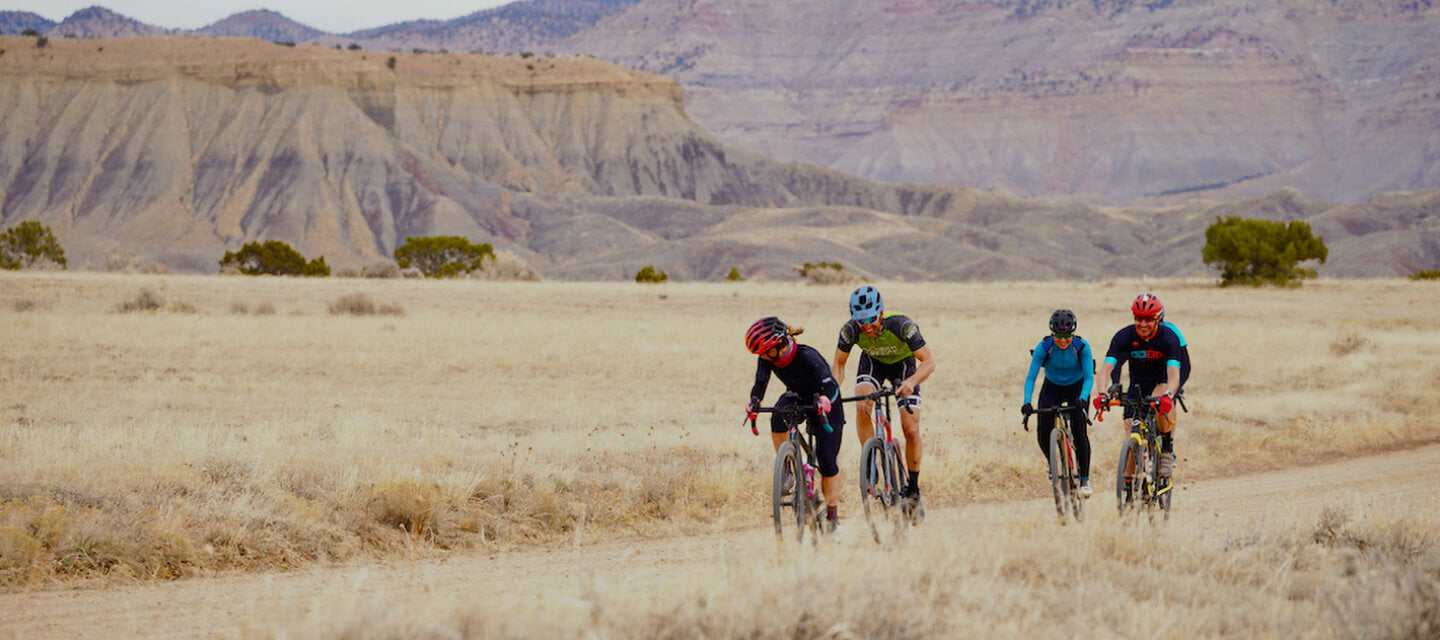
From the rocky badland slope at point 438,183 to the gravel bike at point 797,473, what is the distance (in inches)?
3395

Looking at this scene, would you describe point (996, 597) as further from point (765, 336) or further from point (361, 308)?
point (361, 308)

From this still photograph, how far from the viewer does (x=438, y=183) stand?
386 ft

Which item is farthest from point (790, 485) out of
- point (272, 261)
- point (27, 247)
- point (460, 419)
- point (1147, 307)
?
point (27, 247)

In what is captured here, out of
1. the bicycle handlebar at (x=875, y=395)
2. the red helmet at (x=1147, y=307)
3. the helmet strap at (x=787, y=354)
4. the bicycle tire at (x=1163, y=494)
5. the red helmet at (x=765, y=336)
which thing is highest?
the red helmet at (x=1147, y=307)

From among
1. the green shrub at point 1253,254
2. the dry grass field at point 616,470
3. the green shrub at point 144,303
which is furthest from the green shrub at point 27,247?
the green shrub at point 1253,254

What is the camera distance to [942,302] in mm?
47438

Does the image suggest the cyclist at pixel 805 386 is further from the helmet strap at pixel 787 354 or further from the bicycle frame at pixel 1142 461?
the bicycle frame at pixel 1142 461

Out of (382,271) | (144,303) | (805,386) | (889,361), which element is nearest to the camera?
(805,386)

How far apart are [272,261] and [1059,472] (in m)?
66.1

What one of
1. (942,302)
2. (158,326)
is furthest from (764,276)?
(158,326)

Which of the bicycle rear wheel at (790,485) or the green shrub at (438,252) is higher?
the green shrub at (438,252)

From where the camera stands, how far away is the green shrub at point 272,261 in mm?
70062

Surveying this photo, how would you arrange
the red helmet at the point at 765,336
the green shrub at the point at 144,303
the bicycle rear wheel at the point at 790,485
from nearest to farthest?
the bicycle rear wheel at the point at 790,485, the red helmet at the point at 765,336, the green shrub at the point at 144,303

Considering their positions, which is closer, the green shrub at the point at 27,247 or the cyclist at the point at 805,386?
the cyclist at the point at 805,386
